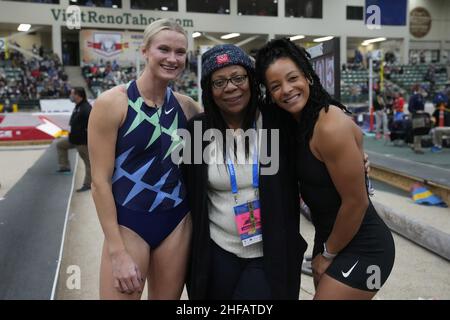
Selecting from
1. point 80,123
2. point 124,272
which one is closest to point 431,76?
point 80,123

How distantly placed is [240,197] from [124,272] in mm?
494

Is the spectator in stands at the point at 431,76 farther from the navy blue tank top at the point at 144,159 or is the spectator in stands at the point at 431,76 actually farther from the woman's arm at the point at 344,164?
the navy blue tank top at the point at 144,159

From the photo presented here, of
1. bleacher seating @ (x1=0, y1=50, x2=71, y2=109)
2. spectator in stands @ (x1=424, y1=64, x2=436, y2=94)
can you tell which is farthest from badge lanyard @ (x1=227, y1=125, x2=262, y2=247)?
spectator in stands @ (x1=424, y1=64, x2=436, y2=94)

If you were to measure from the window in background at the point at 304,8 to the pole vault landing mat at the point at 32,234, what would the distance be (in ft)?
92.7

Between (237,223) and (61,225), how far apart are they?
3224 mm

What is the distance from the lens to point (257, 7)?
1260 inches

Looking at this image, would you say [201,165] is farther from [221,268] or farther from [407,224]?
[407,224]

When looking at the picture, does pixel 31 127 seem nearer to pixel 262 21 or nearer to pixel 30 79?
pixel 30 79

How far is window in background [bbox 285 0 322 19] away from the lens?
32.1m

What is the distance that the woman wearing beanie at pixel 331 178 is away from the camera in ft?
5.06

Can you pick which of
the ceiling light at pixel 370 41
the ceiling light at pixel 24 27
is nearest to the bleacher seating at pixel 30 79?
the ceiling light at pixel 24 27

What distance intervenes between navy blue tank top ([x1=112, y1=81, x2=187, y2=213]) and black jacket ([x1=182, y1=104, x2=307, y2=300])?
96 millimetres

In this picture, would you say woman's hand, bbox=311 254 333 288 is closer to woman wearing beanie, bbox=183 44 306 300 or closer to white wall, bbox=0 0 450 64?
woman wearing beanie, bbox=183 44 306 300

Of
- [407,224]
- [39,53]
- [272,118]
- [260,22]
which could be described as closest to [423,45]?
[260,22]
